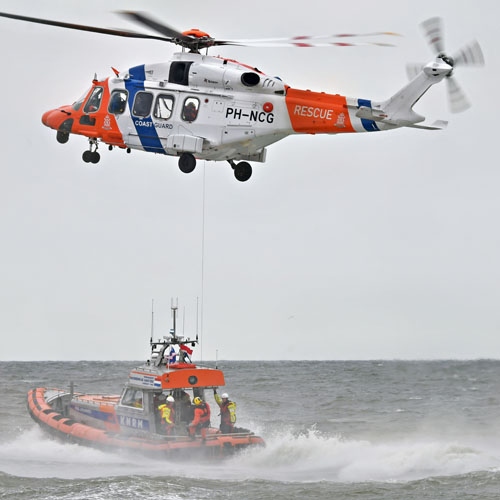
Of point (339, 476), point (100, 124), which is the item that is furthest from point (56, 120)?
point (339, 476)

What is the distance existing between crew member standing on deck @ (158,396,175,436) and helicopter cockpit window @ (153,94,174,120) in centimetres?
477

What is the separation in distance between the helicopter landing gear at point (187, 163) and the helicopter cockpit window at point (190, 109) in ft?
1.92

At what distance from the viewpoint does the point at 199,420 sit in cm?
1780

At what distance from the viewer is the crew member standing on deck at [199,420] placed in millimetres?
17766

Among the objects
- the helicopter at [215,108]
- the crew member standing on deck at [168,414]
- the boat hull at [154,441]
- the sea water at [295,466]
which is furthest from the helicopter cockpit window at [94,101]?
the sea water at [295,466]

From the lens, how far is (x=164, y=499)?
16.2 metres

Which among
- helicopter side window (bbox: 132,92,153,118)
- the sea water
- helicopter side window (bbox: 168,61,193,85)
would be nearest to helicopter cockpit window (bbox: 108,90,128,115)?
helicopter side window (bbox: 132,92,153,118)

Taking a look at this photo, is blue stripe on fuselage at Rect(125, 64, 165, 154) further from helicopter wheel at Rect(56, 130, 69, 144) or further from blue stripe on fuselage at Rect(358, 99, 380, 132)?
blue stripe on fuselage at Rect(358, 99, 380, 132)

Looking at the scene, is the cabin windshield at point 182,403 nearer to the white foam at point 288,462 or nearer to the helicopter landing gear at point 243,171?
the white foam at point 288,462

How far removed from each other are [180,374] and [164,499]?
2.44m

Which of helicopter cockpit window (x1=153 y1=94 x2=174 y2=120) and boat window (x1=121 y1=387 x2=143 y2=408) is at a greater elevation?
helicopter cockpit window (x1=153 y1=94 x2=174 y2=120)

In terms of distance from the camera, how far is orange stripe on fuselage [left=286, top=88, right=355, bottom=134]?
14.8 m

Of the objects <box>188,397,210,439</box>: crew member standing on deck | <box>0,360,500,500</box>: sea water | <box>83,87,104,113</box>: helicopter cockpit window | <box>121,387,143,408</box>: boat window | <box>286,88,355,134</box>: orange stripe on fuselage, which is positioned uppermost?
<box>83,87,104,113</box>: helicopter cockpit window

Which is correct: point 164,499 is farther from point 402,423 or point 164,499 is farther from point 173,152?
point 402,423
